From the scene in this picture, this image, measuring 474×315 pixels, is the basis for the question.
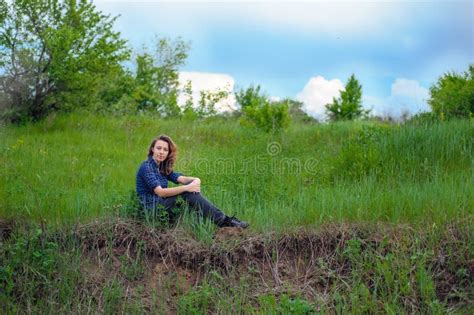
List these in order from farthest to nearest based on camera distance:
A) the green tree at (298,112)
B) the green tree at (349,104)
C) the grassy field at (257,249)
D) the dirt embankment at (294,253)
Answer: the green tree at (349,104) < the green tree at (298,112) < the dirt embankment at (294,253) < the grassy field at (257,249)

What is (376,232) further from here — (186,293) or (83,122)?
(83,122)

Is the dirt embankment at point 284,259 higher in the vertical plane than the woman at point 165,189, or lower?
lower

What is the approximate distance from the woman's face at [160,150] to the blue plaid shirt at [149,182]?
0.23ft

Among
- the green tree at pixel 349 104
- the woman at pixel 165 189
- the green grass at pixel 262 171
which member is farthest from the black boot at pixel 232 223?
the green tree at pixel 349 104

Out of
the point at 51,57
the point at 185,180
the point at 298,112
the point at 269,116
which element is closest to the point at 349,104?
the point at 298,112

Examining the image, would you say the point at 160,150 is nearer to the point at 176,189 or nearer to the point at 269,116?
the point at 176,189

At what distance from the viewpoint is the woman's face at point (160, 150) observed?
7.09 m

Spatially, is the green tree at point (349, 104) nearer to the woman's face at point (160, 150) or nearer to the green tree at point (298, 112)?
the green tree at point (298, 112)

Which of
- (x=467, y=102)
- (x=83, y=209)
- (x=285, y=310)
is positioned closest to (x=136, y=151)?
(x=83, y=209)

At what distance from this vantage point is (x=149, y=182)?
22.4ft

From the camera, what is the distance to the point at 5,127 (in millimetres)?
12461

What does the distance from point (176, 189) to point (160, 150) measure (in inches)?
26.5

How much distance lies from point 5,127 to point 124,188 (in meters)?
5.44

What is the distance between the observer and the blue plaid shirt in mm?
6836
